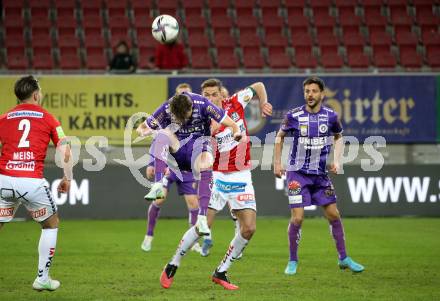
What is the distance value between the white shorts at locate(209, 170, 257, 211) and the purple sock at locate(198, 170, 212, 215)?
11cm

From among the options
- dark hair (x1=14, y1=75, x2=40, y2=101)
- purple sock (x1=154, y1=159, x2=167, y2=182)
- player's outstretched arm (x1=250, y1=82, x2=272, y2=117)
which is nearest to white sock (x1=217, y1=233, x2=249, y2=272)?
purple sock (x1=154, y1=159, x2=167, y2=182)

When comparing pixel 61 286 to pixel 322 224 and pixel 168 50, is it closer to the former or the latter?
pixel 322 224

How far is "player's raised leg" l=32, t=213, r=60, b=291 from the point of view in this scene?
816cm

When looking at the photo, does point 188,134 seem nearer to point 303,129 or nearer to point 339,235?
point 303,129

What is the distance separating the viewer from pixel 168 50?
1778 cm

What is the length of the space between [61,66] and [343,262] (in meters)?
11.3

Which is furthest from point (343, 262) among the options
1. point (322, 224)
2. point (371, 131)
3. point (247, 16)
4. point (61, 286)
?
point (247, 16)

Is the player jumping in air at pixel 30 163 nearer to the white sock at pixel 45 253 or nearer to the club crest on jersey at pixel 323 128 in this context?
the white sock at pixel 45 253

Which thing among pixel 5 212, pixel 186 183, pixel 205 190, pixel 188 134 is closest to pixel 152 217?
pixel 186 183

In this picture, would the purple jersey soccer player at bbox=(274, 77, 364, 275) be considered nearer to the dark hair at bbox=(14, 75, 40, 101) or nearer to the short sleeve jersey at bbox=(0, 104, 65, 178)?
the short sleeve jersey at bbox=(0, 104, 65, 178)

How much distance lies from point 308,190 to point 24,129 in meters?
3.67

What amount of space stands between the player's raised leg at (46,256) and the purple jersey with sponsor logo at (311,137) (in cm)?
322

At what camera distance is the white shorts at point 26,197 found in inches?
316

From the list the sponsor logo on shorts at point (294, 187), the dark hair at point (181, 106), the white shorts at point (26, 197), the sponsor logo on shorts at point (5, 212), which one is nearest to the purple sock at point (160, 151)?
the dark hair at point (181, 106)
